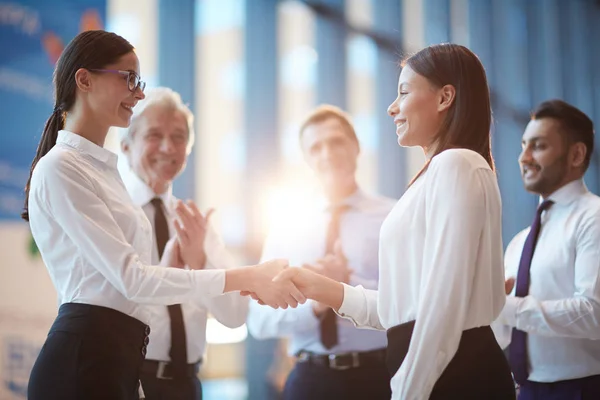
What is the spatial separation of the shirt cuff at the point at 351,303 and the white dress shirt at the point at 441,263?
0.88 feet

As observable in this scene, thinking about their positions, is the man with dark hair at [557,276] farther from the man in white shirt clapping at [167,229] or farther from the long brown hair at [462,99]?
the man in white shirt clapping at [167,229]

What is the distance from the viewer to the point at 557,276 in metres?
2.44

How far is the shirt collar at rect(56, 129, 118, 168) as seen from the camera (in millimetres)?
1830

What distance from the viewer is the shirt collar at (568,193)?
8.43 feet

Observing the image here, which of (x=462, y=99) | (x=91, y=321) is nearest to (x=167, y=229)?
(x=91, y=321)

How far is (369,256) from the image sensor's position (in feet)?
8.97

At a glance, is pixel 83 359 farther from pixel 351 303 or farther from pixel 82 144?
pixel 351 303

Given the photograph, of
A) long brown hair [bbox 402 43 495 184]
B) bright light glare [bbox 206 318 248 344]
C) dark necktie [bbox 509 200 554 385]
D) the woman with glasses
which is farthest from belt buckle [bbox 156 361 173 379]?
bright light glare [bbox 206 318 248 344]

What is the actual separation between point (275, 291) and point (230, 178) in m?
2.34

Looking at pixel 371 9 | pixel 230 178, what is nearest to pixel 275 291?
pixel 230 178

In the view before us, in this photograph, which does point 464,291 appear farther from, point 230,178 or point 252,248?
point 230,178

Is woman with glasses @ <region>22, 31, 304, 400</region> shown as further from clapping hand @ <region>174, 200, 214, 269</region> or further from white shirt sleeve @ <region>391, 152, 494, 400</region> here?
white shirt sleeve @ <region>391, 152, 494, 400</region>

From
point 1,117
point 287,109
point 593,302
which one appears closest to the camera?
point 593,302

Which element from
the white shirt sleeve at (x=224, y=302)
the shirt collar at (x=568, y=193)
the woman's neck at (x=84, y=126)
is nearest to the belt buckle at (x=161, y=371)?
the white shirt sleeve at (x=224, y=302)
